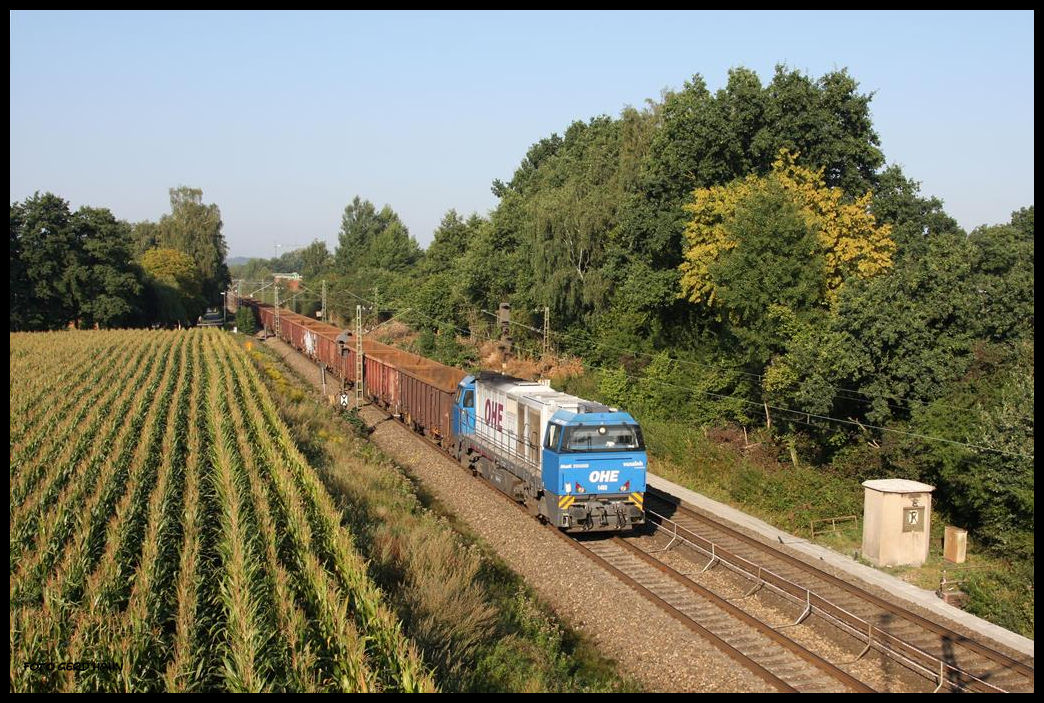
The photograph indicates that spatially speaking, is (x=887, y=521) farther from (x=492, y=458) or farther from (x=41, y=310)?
(x=41, y=310)

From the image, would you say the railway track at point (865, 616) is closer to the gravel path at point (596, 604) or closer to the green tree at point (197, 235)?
the gravel path at point (596, 604)

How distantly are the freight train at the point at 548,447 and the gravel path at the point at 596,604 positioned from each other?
2.32ft

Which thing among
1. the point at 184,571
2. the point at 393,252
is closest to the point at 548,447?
the point at 184,571

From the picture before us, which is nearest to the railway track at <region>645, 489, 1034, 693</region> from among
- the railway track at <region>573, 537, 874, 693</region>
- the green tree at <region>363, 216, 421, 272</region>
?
the railway track at <region>573, 537, 874, 693</region>

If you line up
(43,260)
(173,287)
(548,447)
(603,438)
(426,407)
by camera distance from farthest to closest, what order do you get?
1. (173,287)
2. (43,260)
3. (426,407)
4. (548,447)
5. (603,438)

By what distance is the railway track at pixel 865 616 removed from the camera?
538 inches

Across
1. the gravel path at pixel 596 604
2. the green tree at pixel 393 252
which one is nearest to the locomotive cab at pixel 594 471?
the gravel path at pixel 596 604

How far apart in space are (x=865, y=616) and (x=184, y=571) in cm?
1281

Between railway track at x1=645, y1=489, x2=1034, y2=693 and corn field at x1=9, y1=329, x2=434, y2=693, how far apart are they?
860 centimetres

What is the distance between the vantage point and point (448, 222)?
8606 centimetres

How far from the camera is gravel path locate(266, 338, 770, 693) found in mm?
13742

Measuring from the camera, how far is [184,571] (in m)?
13.2

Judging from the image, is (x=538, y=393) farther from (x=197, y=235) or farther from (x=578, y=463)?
(x=197, y=235)
